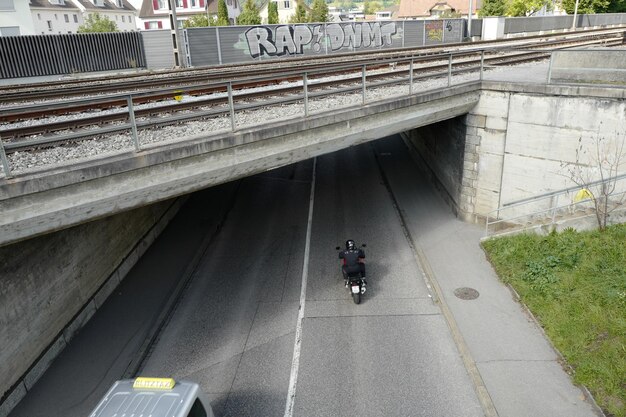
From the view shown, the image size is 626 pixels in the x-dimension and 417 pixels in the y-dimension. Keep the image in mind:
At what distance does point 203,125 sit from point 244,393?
5.62 meters

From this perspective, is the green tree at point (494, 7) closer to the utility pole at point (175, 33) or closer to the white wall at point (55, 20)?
the white wall at point (55, 20)

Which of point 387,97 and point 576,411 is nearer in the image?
point 576,411

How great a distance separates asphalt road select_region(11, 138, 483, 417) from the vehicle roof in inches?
83.6

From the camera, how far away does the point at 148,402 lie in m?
6.75

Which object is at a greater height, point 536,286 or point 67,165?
point 67,165

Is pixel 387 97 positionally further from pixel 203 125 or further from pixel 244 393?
pixel 244 393

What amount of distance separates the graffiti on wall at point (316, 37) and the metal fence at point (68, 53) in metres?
8.24

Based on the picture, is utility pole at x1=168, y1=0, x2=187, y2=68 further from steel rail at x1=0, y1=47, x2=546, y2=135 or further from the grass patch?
the grass patch

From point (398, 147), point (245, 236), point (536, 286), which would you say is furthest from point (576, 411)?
point (398, 147)

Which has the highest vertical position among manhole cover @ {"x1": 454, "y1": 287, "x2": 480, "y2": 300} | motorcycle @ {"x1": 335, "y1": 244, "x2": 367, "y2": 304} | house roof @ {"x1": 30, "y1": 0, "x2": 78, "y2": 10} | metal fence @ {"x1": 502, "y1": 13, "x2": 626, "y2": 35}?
house roof @ {"x1": 30, "y1": 0, "x2": 78, "y2": 10}

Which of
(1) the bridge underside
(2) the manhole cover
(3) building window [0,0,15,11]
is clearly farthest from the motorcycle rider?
(3) building window [0,0,15,11]

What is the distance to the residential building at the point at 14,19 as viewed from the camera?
44.6m

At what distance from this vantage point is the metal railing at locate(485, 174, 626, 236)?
523 inches

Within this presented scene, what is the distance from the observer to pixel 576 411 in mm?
8266
